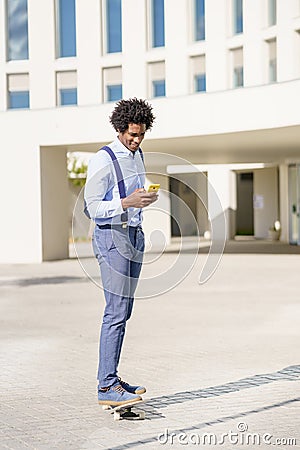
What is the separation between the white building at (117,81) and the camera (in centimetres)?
2191

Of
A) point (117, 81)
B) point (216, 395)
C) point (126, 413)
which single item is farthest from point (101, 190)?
point (117, 81)

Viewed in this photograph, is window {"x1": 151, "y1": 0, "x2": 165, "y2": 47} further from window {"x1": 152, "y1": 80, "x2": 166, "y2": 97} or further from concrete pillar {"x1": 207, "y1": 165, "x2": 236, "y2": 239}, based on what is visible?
concrete pillar {"x1": 207, "y1": 165, "x2": 236, "y2": 239}

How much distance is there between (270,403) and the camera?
247 inches

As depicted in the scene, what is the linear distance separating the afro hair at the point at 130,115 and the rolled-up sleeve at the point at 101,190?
0.27 meters

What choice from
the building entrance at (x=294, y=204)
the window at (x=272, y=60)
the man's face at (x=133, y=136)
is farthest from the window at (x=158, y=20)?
the man's face at (x=133, y=136)

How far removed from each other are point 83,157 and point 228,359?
31015 mm

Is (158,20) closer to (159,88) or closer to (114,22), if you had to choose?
(114,22)

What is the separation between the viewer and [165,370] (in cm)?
772

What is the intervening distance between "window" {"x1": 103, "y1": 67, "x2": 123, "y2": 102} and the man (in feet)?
64.5

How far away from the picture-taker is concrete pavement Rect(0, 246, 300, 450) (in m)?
5.47

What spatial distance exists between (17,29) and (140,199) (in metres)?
22.1

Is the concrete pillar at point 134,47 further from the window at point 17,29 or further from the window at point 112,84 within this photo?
the window at point 17,29

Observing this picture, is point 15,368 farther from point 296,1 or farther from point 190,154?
point 190,154

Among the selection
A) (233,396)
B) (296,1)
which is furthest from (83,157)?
(233,396)
